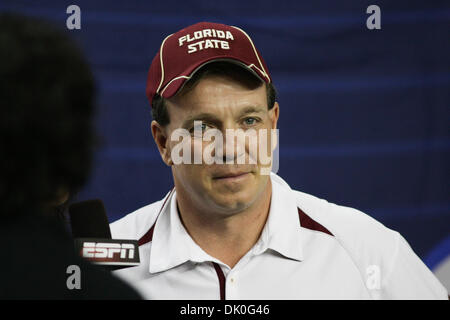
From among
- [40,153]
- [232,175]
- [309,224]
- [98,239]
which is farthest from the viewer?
[309,224]

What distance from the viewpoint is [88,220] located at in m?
1.26

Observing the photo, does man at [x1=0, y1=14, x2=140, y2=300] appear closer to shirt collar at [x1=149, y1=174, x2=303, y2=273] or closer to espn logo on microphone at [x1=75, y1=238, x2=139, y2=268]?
espn logo on microphone at [x1=75, y1=238, x2=139, y2=268]

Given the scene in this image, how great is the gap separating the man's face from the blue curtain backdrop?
517 millimetres

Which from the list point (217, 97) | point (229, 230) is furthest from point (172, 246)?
point (217, 97)

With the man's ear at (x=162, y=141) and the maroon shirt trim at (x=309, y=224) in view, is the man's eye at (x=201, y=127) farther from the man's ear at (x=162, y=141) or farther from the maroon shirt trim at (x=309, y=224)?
the maroon shirt trim at (x=309, y=224)

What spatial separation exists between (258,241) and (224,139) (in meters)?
0.25

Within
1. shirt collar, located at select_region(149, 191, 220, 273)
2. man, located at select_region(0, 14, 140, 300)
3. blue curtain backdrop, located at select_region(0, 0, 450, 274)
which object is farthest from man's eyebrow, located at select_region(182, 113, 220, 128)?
man, located at select_region(0, 14, 140, 300)

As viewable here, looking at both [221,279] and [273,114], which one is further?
[273,114]

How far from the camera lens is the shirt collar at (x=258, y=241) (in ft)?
4.60

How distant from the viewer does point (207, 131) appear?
4.55 ft

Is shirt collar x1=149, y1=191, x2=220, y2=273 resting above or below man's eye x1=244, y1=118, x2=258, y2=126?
below

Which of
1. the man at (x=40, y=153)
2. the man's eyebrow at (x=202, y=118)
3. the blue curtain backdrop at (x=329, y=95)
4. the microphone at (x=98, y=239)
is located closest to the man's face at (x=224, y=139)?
the man's eyebrow at (x=202, y=118)

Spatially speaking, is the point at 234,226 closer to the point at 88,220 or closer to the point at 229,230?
the point at 229,230

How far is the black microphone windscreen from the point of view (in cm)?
125
